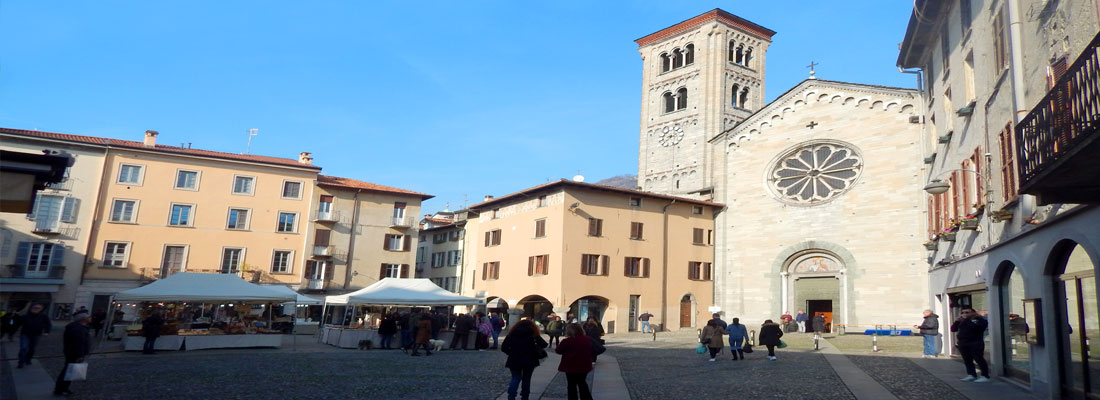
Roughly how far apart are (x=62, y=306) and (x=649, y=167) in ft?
109

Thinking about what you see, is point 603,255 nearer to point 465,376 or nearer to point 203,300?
point 203,300

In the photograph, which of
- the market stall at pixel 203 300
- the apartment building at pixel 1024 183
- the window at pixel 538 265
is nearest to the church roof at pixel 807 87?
the window at pixel 538 265

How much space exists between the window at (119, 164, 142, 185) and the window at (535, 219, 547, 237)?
21.4 metres

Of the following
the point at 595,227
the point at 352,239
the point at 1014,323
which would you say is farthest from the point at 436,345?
the point at 352,239

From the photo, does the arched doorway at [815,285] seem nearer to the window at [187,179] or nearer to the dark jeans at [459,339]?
the dark jeans at [459,339]

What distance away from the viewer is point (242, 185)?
38.2 m

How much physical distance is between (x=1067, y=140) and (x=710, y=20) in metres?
37.8

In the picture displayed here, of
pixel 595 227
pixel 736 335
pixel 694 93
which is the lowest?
pixel 736 335

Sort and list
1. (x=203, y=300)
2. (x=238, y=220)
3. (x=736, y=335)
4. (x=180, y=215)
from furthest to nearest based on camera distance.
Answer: (x=238, y=220), (x=180, y=215), (x=203, y=300), (x=736, y=335)

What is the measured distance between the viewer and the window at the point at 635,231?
35.4 m

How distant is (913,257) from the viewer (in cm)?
3039

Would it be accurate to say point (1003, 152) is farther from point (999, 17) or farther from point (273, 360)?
point (273, 360)

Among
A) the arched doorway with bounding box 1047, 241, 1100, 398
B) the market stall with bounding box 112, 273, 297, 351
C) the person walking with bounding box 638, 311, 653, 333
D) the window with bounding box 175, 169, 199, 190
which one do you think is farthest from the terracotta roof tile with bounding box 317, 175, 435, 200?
the arched doorway with bounding box 1047, 241, 1100, 398

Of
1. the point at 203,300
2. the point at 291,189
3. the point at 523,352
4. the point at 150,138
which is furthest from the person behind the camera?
the point at 291,189
